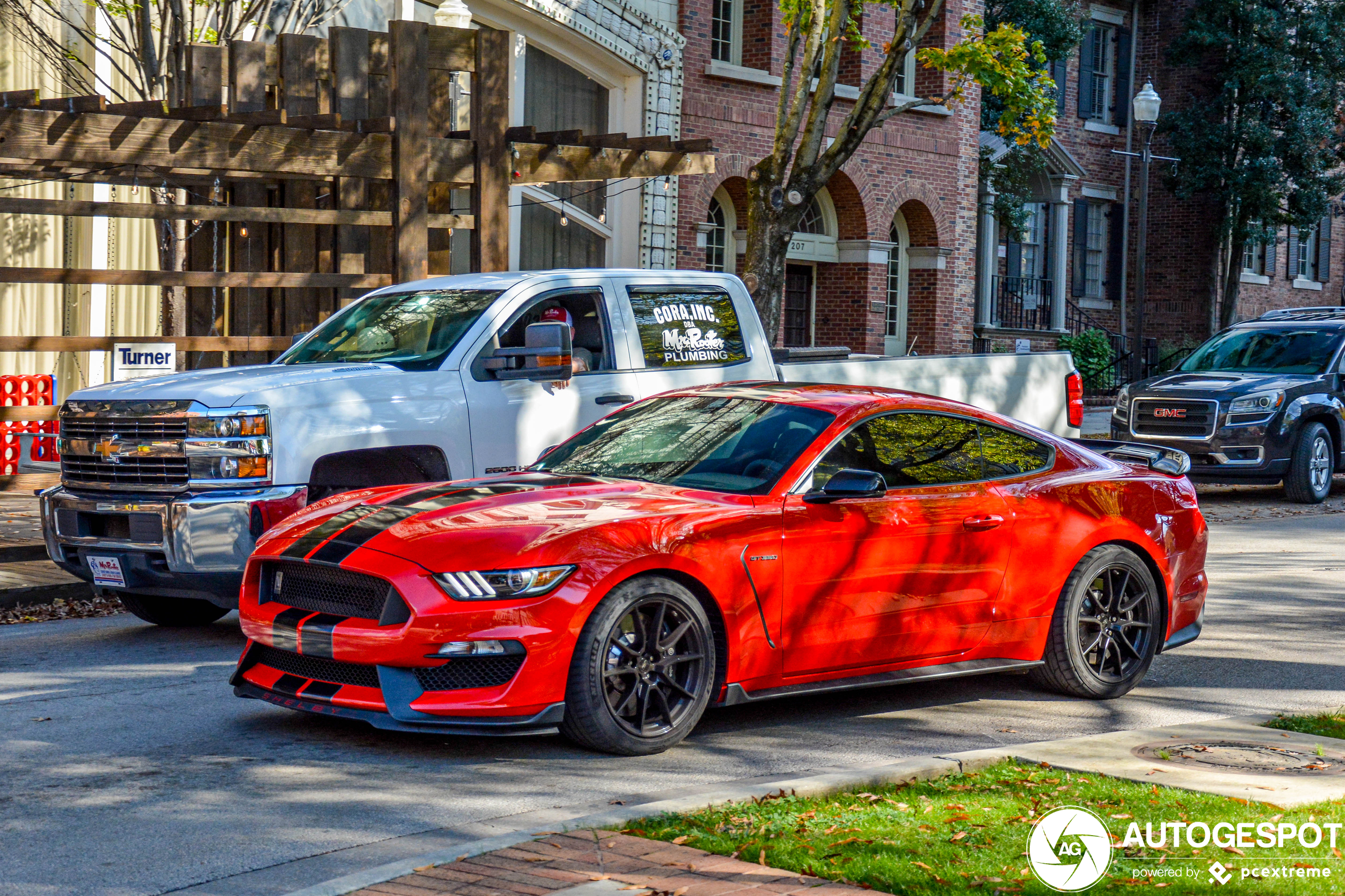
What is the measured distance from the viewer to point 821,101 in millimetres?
17266

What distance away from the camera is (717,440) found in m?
7.27

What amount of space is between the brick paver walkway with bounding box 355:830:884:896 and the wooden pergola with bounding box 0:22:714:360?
29.1 feet

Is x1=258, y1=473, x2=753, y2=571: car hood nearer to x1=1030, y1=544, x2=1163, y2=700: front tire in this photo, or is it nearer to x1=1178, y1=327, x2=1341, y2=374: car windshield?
x1=1030, y1=544, x2=1163, y2=700: front tire

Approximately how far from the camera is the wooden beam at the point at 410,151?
45.4 feet

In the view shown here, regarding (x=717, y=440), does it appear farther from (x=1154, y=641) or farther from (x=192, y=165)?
(x=192, y=165)

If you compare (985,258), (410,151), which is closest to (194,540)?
(410,151)

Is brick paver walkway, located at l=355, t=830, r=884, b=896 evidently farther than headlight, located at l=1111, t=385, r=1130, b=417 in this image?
No

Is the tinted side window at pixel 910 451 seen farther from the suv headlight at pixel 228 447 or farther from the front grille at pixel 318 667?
the suv headlight at pixel 228 447

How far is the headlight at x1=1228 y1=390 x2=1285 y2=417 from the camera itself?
18109 millimetres

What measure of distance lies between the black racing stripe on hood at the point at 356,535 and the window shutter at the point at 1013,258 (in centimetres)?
3049

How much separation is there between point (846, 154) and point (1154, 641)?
416 inches

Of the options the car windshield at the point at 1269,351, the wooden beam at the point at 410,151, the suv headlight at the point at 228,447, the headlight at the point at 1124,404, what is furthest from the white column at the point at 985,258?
the suv headlight at the point at 228,447

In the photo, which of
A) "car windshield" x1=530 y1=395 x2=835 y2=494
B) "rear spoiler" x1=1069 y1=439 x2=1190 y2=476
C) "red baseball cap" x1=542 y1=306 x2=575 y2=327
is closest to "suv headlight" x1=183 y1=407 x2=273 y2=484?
Answer: "car windshield" x1=530 y1=395 x2=835 y2=494

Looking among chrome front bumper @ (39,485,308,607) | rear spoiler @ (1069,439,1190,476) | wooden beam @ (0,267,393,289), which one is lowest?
chrome front bumper @ (39,485,308,607)
